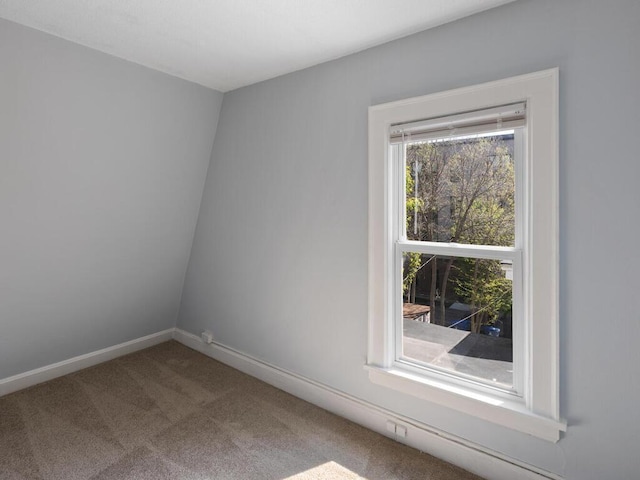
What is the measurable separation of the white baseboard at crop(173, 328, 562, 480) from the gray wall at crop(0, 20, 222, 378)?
3.44 feet

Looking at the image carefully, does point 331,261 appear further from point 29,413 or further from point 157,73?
point 29,413

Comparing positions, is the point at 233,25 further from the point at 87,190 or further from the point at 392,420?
the point at 392,420

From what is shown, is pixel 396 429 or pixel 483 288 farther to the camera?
pixel 396 429

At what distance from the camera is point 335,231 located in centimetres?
230

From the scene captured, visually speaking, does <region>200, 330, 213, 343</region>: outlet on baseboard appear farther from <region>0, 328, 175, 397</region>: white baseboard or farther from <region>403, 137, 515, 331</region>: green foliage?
<region>403, 137, 515, 331</region>: green foliage

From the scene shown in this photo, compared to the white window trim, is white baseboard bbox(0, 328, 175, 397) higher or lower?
lower

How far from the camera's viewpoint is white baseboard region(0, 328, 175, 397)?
2.53 m

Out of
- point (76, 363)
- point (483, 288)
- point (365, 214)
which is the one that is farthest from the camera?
point (76, 363)

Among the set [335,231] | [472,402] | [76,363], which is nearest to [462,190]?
[335,231]

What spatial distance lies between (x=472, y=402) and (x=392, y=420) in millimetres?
495

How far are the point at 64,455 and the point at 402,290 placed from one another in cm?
208

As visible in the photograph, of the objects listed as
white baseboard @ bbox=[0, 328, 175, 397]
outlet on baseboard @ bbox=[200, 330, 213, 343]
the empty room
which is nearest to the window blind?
the empty room

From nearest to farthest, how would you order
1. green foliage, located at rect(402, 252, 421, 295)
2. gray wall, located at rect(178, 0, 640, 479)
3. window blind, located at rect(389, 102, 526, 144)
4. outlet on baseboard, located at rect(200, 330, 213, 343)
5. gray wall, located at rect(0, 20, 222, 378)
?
1. gray wall, located at rect(178, 0, 640, 479)
2. window blind, located at rect(389, 102, 526, 144)
3. gray wall, located at rect(0, 20, 222, 378)
4. green foliage, located at rect(402, 252, 421, 295)
5. outlet on baseboard, located at rect(200, 330, 213, 343)

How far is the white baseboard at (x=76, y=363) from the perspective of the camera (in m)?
2.53
